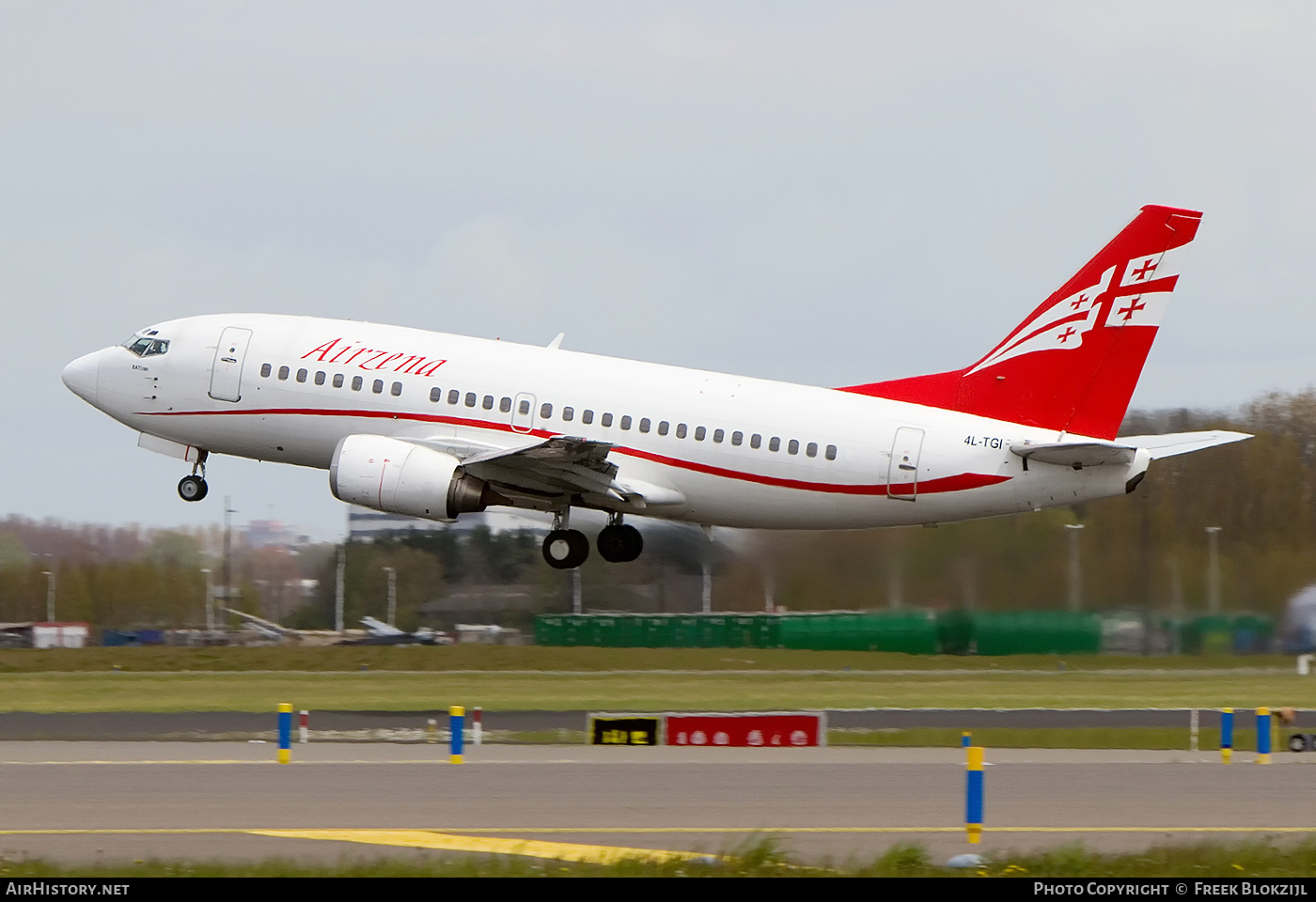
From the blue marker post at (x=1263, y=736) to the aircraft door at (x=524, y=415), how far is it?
15368mm

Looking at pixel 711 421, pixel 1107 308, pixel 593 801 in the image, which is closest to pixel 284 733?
pixel 593 801

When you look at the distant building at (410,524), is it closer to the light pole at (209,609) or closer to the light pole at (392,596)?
the light pole at (392,596)

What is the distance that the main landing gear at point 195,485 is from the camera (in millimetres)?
39188

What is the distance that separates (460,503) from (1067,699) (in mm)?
15786

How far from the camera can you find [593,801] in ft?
72.3

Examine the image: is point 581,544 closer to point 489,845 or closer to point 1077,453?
point 1077,453

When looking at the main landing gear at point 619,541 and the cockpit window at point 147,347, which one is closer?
the cockpit window at point 147,347

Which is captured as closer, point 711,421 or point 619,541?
point 711,421

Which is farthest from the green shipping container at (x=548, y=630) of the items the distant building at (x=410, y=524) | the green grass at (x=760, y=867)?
the green grass at (x=760, y=867)

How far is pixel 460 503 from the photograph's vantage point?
35.9 meters

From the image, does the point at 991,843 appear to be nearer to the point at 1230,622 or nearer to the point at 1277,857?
the point at 1277,857

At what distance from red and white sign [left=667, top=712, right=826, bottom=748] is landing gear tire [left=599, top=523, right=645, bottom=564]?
7918 mm

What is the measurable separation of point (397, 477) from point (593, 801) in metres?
14.6

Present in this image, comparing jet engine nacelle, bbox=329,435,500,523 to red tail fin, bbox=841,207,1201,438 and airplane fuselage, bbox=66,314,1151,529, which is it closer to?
airplane fuselage, bbox=66,314,1151,529
